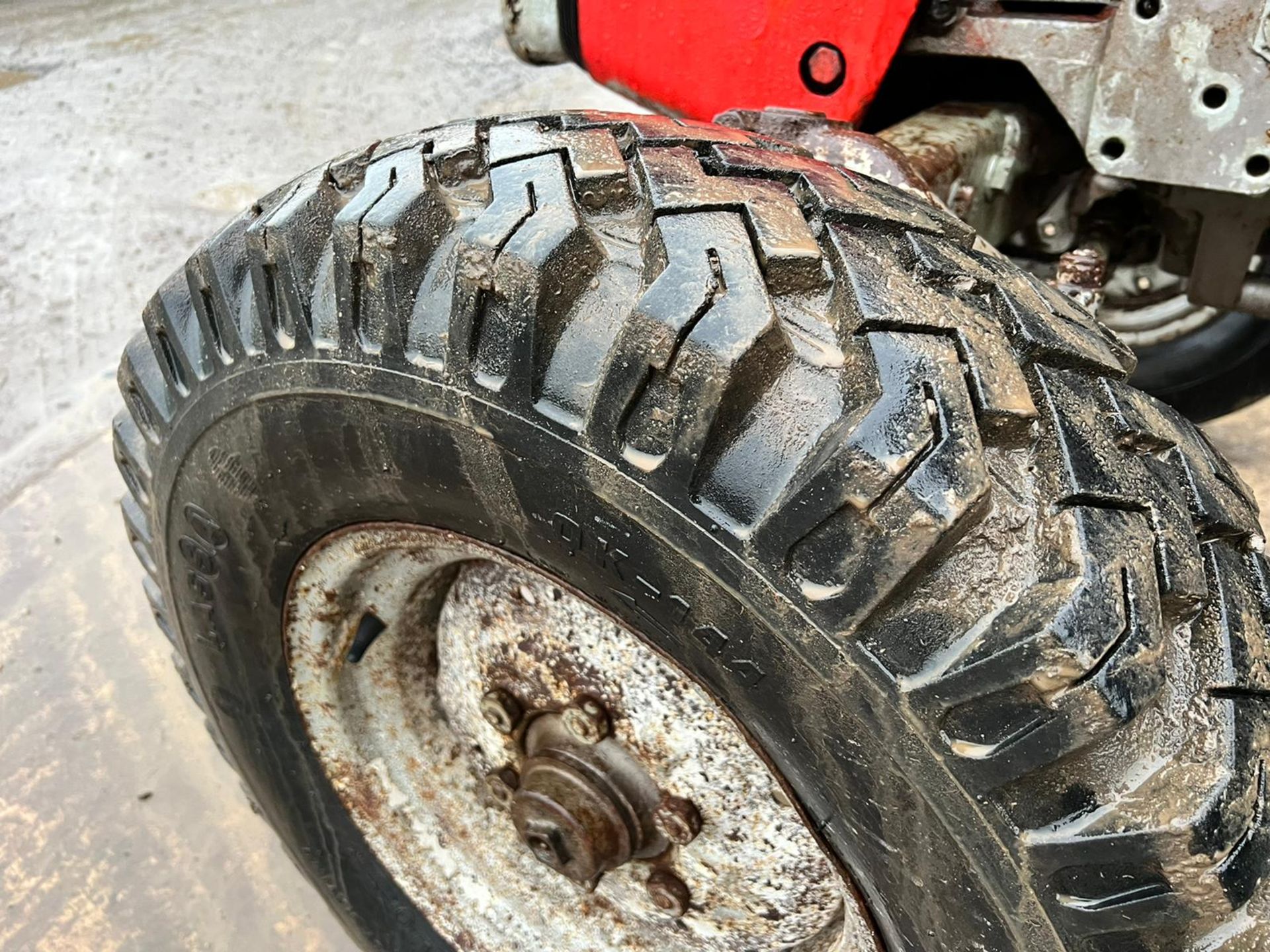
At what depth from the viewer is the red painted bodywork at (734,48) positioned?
1.18 m

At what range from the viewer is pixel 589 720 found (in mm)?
1033

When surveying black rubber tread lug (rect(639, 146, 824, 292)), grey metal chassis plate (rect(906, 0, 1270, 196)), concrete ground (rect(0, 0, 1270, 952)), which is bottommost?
concrete ground (rect(0, 0, 1270, 952))

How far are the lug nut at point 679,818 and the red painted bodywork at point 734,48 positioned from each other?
0.81 metres

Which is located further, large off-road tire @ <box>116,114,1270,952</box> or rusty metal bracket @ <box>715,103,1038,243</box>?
rusty metal bracket @ <box>715,103,1038,243</box>

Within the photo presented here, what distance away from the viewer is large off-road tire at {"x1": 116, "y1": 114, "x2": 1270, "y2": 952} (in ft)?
2.00

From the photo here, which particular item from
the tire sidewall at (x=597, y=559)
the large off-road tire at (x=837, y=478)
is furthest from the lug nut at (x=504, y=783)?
the large off-road tire at (x=837, y=478)

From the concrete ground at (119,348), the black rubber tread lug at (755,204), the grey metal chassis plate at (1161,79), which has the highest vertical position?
the grey metal chassis plate at (1161,79)

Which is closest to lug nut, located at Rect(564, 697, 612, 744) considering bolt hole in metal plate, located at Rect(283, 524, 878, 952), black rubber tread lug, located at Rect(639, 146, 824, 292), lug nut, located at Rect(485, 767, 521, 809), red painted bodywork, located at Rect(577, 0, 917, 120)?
bolt hole in metal plate, located at Rect(283, 524, 878, 952)

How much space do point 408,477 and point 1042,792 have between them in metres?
0.53

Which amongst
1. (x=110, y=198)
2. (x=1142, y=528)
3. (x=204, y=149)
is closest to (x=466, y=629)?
(x=1142, y=528)

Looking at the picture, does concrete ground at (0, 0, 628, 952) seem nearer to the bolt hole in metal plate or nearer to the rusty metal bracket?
the bolt hole in metal plate

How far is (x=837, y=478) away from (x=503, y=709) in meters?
0.61

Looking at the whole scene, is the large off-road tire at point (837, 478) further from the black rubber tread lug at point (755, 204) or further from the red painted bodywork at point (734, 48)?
the red painted bodywork at point (734, 48)

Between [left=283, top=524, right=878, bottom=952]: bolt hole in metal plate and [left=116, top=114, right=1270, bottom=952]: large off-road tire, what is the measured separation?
13 centimetres
